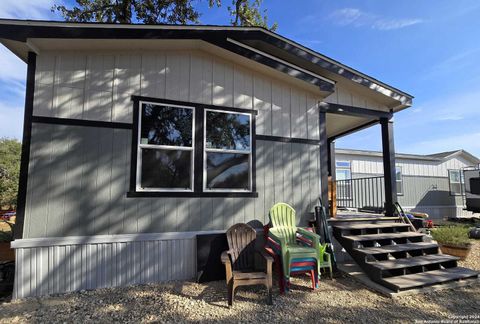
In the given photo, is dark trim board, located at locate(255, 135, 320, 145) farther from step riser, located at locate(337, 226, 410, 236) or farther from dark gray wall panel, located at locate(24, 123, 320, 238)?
step riser, located at locate(337, 226, 410, 236)

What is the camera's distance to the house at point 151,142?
3.69 meters

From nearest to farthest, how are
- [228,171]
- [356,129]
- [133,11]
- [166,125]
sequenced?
[166,125], [228,171], [356,129], [133,11]

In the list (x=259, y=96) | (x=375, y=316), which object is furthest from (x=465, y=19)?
(x=375, y=316)

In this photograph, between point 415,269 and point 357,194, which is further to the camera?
point 357,194

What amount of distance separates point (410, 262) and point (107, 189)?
4980 mm

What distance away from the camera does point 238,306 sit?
3271 mm

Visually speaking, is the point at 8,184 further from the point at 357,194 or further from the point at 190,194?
the point at 357,194

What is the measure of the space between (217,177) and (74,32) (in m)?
3.06

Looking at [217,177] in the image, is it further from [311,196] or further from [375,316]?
[375,316]

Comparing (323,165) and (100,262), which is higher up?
(323,165)

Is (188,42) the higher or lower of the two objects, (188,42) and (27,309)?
the higher

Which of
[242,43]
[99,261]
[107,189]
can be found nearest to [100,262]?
[99,261]

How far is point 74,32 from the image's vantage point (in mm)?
3764

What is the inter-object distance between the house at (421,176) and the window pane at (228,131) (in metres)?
8.16
